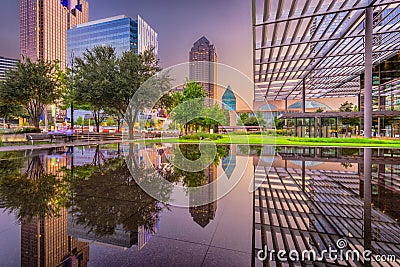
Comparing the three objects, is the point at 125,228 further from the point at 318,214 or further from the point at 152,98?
the point at 152,98

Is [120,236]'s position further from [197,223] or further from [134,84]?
[134,84]

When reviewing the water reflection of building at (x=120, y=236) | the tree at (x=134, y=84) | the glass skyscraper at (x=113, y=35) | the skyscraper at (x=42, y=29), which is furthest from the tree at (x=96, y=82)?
the skyscraper at (x=42, y=29)

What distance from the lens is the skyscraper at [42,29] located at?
138 meters

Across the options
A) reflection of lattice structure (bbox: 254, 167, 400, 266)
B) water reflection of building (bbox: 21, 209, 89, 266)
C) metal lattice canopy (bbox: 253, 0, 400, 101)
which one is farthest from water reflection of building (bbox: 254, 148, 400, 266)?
metal lattice canopy (bbox: 253, 0, 400, 101)

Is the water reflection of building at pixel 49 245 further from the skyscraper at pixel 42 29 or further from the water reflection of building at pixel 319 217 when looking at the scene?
the skyscraper at pixel 42 29

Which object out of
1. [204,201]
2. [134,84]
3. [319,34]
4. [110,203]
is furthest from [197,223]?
[319,34]

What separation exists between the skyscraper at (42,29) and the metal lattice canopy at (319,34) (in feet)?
482

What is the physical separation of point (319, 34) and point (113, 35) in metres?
89.8

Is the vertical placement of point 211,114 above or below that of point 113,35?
below

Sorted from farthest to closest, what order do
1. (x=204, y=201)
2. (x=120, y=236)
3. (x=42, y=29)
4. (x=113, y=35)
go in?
(x=42, y=29) < (x=113, y=35) < (x=204, y=201) < (x=120, y=236)

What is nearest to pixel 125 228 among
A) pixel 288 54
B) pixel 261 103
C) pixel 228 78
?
pixel 228 78

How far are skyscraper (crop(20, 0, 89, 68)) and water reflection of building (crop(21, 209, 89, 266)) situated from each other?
527ft

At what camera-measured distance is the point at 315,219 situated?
13.5 ft

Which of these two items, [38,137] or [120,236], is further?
[38,137]
